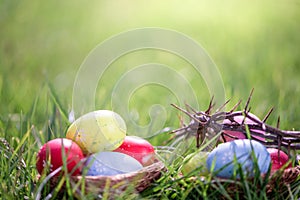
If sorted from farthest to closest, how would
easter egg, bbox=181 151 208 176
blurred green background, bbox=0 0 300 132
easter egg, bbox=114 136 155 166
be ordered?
blurred green background, bbox=0 0 300 132 → easter egg, bbox=114 136 155 166 → easter egg, bbox=181 151 208 176

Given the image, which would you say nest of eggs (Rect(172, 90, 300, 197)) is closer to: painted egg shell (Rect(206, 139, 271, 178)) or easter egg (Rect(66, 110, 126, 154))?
painted egg shell (Rect(206, 139, 271, 178))

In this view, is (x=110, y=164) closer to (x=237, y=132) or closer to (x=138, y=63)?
(x=237, y=132)

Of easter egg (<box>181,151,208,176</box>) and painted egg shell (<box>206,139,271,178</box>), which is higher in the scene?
painted egg shell (<box>206,139,271,178</box>)

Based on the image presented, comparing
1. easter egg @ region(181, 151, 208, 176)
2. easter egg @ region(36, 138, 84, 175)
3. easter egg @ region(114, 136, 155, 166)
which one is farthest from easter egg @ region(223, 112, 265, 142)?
easter egg @ region(36, 138, 84, 175)

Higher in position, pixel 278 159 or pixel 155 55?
pixel 278 159

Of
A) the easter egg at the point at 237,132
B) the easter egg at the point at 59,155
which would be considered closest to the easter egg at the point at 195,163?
the easter egg at the point at 237,132

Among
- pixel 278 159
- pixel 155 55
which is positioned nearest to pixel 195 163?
pixel 278 159
